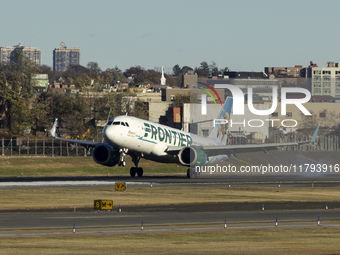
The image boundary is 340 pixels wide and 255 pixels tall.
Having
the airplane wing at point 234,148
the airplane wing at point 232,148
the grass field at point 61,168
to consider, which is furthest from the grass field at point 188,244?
the grass field at point 61,168

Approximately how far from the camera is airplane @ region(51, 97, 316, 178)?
74.8 m

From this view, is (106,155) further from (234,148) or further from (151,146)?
(234,148)

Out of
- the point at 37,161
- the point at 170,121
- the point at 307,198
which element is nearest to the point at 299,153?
the point at 37,161

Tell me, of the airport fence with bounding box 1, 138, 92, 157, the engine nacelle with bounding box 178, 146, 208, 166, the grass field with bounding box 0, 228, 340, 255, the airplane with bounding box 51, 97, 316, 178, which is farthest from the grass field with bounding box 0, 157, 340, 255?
the engine nacelle with bounding box 178, 146, 208, 166

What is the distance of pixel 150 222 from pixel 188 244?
27.0 ft

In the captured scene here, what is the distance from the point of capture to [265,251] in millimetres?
32531

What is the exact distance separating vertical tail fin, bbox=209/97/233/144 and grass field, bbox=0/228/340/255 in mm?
57171

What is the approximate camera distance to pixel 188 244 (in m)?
34.3

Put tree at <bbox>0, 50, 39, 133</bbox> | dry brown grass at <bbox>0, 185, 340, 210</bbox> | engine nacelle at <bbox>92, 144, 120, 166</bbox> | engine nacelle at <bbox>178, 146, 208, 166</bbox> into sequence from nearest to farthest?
dry brown grass at <bbox>0, 185, 340, 210</bbox>, engine nacelle at <bbox>92, 144, 120, 166</bbox>, engine nacelle at <bbox>178, 146, 208, 166</bbox>, tree at <bbox>0, 50, 39, 133</bbox>

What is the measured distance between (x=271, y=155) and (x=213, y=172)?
8.46m

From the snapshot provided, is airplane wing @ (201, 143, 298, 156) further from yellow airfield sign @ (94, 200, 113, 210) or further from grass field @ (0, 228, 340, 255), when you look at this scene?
grass field @ (0, 228, 340, 255)

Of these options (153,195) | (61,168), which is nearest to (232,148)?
(153,195)

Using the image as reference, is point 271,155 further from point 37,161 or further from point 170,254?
point 170,254

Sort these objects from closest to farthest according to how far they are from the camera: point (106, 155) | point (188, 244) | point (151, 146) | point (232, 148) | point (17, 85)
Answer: point (188, 244) → point (151, 146) → point (106, 155) → point (232, 148) → point (17, 85)
